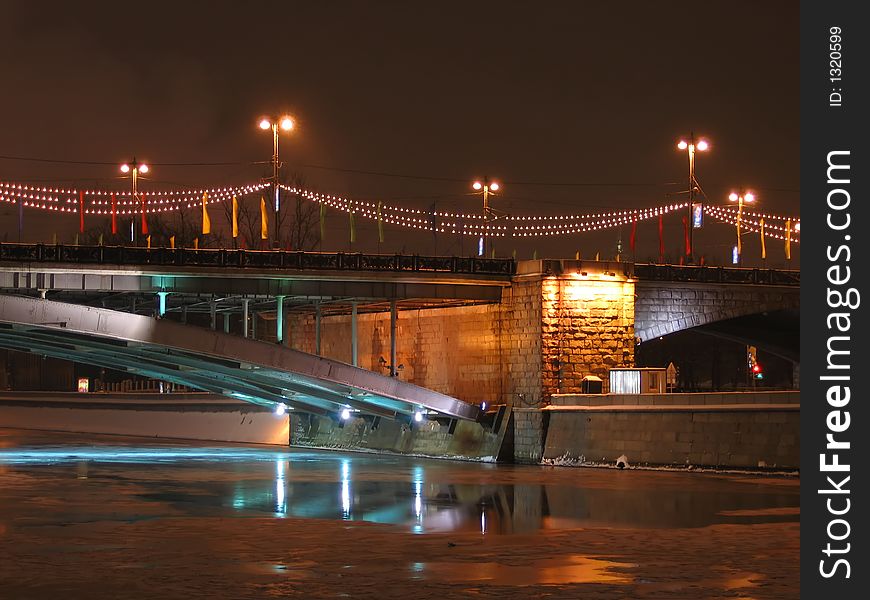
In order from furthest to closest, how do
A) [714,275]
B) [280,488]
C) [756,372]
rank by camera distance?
[756,372] → [714,275] → [280,488]

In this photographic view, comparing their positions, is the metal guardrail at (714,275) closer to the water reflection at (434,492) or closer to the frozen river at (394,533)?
the water reflection at (434,492)

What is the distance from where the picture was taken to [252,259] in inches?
1826

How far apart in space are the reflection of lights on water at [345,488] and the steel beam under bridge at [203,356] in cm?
264

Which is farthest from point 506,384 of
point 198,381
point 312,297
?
point 198,381

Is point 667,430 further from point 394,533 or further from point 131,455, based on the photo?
point 131,455

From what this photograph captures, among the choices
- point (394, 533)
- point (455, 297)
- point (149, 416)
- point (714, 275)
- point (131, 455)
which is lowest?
point (131, 455)

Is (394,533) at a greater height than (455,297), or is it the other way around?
(455,297)

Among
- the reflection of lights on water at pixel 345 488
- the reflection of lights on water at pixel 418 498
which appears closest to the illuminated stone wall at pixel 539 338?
the reflection of lights on water at pixel 418 498

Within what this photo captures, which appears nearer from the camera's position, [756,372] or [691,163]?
[691,163]

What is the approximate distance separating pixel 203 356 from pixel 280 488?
39.4 ft

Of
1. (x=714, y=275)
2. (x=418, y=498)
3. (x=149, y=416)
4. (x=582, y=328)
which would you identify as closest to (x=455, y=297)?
(x=582, y=328)

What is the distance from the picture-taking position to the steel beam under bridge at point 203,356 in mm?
42719

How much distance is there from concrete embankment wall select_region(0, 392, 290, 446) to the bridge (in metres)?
14.1

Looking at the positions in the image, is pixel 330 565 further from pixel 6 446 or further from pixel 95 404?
pixel 95 404
